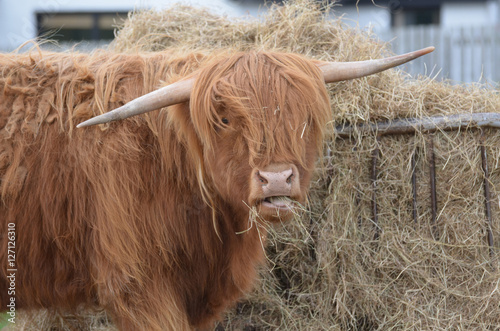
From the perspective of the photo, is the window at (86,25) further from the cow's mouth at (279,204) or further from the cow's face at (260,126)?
the cow's mouth at (279,204)

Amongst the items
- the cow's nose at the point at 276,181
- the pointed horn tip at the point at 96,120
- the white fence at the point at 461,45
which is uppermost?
the pointed horn tip at the point at 96,120

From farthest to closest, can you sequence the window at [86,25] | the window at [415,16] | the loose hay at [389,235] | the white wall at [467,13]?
the window at [415,16]
the window at [86,25]
the white wall at [467,13]
the loose hay at [389,235]

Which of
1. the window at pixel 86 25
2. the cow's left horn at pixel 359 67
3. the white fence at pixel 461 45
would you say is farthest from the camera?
the window at pixel 86 25

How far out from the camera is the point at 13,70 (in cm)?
293

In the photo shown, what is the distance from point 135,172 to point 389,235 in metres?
1.84

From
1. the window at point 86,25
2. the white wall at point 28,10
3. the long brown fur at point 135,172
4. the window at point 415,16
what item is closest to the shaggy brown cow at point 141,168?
the long brown fur at point 135,172

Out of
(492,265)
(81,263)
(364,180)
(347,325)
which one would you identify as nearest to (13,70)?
(81,263)

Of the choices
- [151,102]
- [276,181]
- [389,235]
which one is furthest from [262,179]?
[389,235]

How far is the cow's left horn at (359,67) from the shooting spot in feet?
8.80

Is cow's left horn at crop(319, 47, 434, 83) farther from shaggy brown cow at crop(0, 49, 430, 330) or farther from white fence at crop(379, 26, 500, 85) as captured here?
white fence at crop(379, 26, 500, 85)

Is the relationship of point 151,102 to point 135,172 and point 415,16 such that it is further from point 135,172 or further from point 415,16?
point 415,16

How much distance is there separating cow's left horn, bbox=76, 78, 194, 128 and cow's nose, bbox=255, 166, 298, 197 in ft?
1.83

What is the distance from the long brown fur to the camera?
259 cm

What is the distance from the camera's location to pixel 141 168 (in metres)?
2.78
